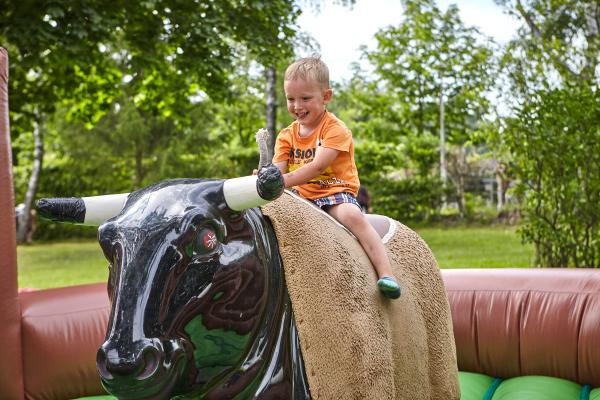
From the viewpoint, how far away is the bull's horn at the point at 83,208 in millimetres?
1738

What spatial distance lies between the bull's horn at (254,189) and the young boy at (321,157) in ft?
1.44

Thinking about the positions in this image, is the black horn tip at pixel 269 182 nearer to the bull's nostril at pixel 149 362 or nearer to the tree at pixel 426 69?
the bull's nostril at pixel 149 362

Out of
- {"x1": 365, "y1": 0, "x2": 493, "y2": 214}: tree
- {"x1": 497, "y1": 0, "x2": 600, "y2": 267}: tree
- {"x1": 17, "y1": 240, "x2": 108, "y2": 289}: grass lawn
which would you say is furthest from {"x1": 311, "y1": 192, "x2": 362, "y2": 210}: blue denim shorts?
{"x1": 365, "y1": 0, "x2": 493, "y2": 214}: tree

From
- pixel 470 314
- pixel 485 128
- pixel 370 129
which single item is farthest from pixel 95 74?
pixel 370 129

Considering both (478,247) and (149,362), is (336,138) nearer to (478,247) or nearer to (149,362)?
(149,362)

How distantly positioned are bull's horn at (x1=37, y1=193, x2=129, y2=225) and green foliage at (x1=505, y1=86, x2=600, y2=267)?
17.4ft

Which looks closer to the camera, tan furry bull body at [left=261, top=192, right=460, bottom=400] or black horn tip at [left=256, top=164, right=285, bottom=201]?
black horn tip at [left=256, top=164, right=285, bottom=201]

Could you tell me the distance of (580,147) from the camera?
618 cm

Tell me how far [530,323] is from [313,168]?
98.6 inches

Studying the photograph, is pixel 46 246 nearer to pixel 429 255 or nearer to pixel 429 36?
pixel 429 36

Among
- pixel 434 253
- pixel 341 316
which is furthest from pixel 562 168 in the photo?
pixel 434 253

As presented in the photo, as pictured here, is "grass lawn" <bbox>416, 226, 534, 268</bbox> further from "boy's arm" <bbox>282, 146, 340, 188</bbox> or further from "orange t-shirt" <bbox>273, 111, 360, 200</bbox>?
"boy's arm" <bbox>282, 146, 340, 188</bbox>

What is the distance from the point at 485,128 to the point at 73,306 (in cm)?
503

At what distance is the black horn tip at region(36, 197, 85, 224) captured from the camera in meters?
1.73
